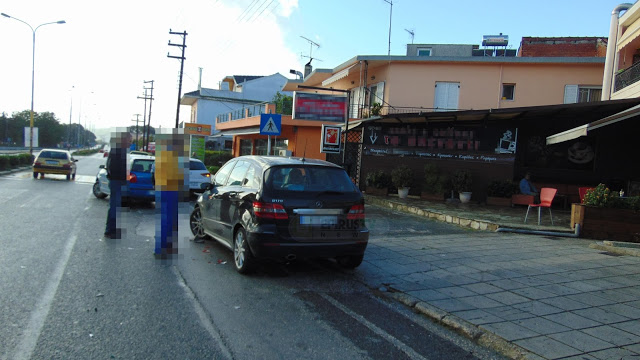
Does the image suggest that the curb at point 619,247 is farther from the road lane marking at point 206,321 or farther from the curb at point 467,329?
the road lane marking at point 206,321

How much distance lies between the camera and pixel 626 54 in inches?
725

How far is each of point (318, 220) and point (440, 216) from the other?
7.04m

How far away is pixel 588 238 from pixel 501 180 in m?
6.29

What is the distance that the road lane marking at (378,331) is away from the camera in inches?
155

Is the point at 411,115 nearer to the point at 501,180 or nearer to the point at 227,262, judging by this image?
the point at 501,180

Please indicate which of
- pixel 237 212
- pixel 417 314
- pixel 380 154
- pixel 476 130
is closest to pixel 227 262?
pixel 237 212

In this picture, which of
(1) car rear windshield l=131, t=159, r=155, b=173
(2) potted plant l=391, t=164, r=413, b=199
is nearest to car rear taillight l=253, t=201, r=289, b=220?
(1) car rear windshield l=131, t=159, r=155, b=173

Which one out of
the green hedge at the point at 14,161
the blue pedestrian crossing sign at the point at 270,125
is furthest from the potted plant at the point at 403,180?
the green hedge at the point at 14,161

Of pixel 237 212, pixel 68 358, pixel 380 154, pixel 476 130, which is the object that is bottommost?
pixel 68 358

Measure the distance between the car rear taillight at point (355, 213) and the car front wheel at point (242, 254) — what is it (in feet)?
4.67

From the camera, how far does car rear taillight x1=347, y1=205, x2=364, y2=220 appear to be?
6.10m

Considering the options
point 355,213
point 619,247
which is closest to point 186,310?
point 355,213

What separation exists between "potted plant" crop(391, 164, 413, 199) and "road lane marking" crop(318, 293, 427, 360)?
35.7ft

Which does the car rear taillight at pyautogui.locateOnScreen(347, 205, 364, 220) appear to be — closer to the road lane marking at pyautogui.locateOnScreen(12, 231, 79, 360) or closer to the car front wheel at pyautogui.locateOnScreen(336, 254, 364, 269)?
the car front wheel at pyautogui.locateOnScreen(336, 254, 364, 269)
